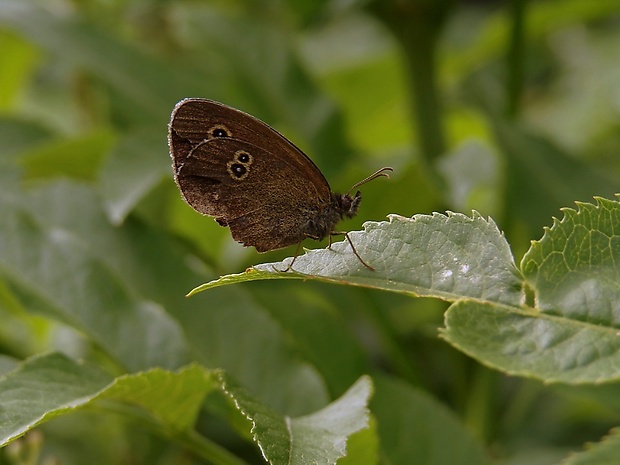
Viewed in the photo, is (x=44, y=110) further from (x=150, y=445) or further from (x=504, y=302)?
(x=504, y=302)

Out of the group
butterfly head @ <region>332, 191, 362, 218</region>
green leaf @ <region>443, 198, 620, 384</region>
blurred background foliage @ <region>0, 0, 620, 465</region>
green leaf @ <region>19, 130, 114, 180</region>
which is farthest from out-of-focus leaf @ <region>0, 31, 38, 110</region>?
green leaf @ <region>443, 198, 620, 384</region>

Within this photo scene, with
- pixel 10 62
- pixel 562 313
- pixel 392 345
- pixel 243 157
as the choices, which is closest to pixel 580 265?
pixel 562 313

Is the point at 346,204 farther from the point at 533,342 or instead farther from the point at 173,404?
the point at 533,342

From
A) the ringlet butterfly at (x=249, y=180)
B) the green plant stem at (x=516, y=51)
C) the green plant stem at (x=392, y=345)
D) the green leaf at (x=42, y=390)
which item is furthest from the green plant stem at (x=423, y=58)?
the green leaf at (x=42, y=390)

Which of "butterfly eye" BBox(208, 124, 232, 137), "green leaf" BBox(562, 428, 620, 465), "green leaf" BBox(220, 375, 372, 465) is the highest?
"butterfly eye" BBox(208, 124, 232, 137)

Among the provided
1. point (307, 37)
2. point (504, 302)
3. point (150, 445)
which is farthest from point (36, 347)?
point (307, 37)

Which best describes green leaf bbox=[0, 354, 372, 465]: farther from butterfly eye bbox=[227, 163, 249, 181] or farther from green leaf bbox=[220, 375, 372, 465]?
butterfly eye bbox=[227, 163, 249, 181]
